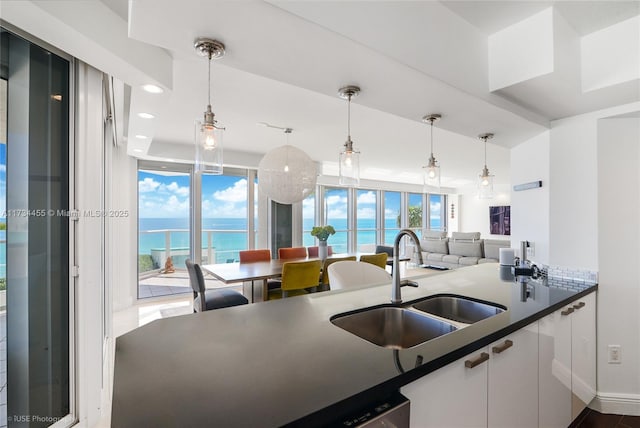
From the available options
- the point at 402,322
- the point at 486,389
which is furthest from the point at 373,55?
the point at 486,389

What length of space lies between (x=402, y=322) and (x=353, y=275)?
0.81 meters

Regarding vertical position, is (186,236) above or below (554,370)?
above

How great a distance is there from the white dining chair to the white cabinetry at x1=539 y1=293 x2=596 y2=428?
97 cm

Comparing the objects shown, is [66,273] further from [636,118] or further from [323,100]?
[636,118]

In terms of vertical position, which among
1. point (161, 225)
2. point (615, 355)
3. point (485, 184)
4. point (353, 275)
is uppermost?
point (485, 184)

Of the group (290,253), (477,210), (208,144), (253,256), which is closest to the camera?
Answer: (208,144)

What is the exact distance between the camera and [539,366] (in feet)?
4.75

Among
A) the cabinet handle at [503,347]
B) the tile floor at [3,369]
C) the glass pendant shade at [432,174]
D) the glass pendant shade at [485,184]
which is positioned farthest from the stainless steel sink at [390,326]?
the glass pendant shade at [485,184]

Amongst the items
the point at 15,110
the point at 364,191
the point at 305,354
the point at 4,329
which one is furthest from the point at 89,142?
the point at 364,191

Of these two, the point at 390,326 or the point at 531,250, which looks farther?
the point at 531,250

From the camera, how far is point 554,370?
62.5 inches

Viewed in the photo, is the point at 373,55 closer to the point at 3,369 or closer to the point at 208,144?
the point at 208,144

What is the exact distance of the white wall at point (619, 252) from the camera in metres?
2.07

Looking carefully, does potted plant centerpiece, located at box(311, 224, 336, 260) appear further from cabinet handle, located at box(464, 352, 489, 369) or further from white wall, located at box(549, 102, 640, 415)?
cabinet handle, located at box(464, 352, 489, 369)
